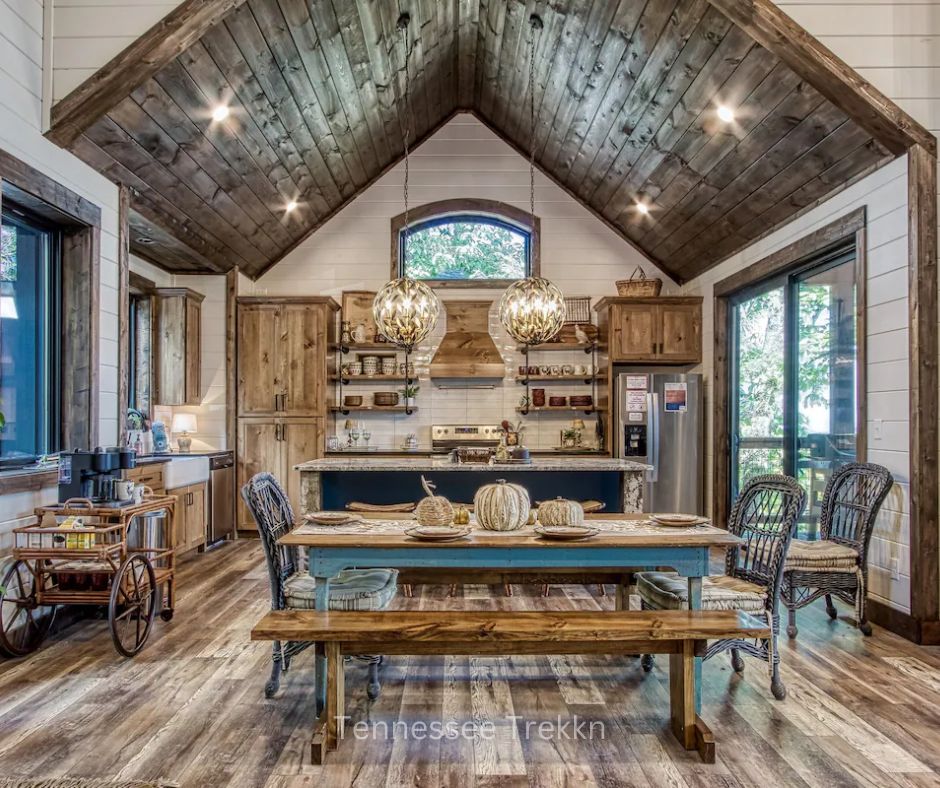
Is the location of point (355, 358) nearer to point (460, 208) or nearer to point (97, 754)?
point (460, 208)

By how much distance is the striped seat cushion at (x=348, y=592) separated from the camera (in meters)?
2.75

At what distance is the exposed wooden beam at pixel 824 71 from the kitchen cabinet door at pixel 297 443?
15.9ft

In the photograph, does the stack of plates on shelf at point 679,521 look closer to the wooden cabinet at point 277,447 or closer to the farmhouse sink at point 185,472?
the farmhouse sink at point 185,472

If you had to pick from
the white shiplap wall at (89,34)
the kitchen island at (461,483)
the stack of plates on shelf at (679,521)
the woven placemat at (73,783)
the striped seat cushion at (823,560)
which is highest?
the white shiplap wall at (89,34)

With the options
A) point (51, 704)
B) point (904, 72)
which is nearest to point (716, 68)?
point (904, 72)

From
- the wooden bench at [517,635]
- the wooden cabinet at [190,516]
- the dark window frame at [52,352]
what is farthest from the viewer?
the wooden cabinet at [190,516]

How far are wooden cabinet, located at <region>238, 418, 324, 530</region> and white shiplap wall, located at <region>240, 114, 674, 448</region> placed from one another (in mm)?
752

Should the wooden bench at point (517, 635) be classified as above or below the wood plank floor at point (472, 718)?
above

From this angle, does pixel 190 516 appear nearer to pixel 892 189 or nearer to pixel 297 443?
pixel 297 443

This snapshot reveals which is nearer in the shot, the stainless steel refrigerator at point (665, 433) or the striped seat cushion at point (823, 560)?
the striped seat cushion at point (823, 560)

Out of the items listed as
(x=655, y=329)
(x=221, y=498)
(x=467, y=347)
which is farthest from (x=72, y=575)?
(x=655, y=329)

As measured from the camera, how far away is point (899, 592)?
3.63m

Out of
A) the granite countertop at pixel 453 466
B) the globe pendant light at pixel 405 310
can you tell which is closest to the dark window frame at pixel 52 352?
the granite countertop at pixel 453 466

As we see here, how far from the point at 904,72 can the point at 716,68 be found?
1.00 meters
